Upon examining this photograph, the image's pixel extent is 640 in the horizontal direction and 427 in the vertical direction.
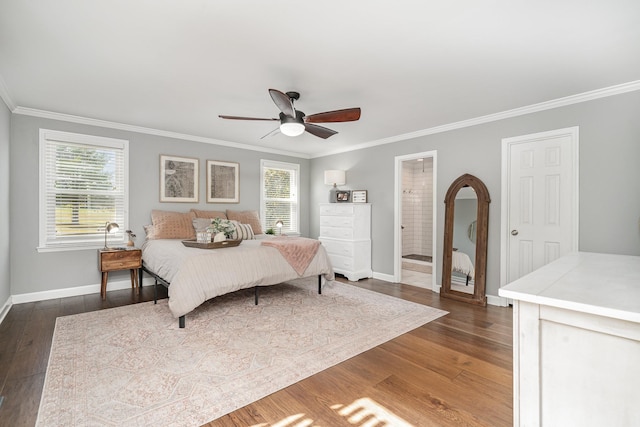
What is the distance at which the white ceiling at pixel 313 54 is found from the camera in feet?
6.33

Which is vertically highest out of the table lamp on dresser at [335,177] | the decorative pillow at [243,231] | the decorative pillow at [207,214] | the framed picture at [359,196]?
the table lamp on dresser at [335,177]

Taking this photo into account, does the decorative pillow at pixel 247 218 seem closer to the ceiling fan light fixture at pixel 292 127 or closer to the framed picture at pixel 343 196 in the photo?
the framed picture at pixel 343 196

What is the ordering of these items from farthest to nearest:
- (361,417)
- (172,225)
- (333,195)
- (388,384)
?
(333,195)
(172,225)
(388,384)
(361,417)

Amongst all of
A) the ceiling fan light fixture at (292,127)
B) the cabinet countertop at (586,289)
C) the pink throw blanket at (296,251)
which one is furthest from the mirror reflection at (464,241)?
the cabinet countertop at (586,289)

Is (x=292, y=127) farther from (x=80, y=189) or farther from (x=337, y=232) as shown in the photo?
(x=80, y=189)

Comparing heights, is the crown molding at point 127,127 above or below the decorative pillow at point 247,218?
above

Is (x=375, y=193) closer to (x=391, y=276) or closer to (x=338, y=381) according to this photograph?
(x=391, y=276)

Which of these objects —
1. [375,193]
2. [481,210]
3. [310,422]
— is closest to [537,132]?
[481,210]

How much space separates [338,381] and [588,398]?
154cm

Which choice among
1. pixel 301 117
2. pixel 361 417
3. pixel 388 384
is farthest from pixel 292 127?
pixel 361 417

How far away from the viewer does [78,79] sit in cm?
295

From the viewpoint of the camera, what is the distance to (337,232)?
5.50m

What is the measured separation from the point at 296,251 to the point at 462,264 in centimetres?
232

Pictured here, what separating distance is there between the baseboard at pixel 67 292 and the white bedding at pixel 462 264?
477 cm
